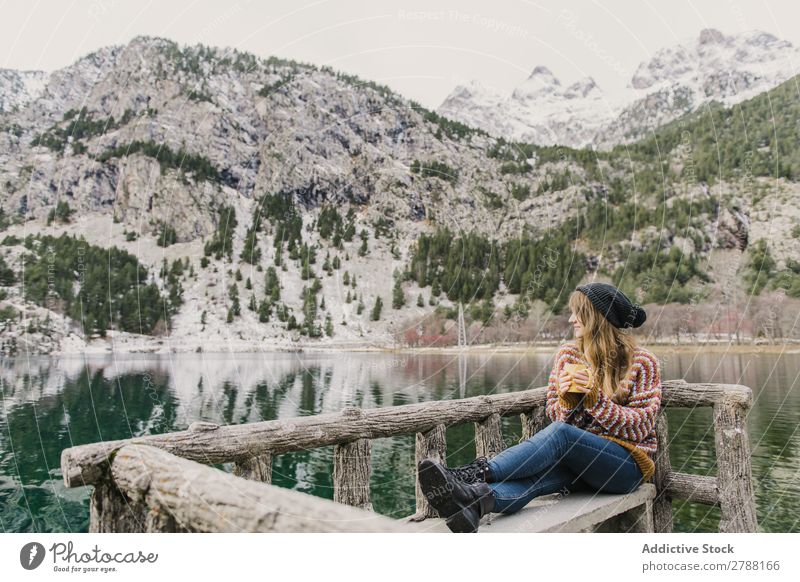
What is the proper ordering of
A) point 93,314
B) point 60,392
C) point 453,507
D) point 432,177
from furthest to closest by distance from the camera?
point 93,314
point 432,177
point 60,392
point 453,507

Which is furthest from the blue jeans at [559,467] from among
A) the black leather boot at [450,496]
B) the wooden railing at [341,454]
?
the wooden railing at [341,454]

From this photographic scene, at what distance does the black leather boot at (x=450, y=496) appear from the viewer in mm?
1671

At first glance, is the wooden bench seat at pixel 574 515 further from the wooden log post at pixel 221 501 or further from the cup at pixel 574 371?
the wooden log post at pixel 221 501

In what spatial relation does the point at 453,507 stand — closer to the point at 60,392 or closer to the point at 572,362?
the point at 572,362

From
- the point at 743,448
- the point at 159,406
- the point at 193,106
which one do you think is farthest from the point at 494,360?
the point at 193,106

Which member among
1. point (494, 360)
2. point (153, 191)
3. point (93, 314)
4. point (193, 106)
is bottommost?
point (494, 360)

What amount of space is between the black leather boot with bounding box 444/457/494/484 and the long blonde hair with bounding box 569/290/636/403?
0.58 meters

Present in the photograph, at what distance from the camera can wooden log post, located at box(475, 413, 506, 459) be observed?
2.58m

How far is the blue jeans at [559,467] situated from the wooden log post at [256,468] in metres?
0.76

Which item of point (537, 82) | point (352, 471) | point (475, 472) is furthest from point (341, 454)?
point (537, 82)

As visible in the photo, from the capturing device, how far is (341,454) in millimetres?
2117

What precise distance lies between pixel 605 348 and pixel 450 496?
87 cm
